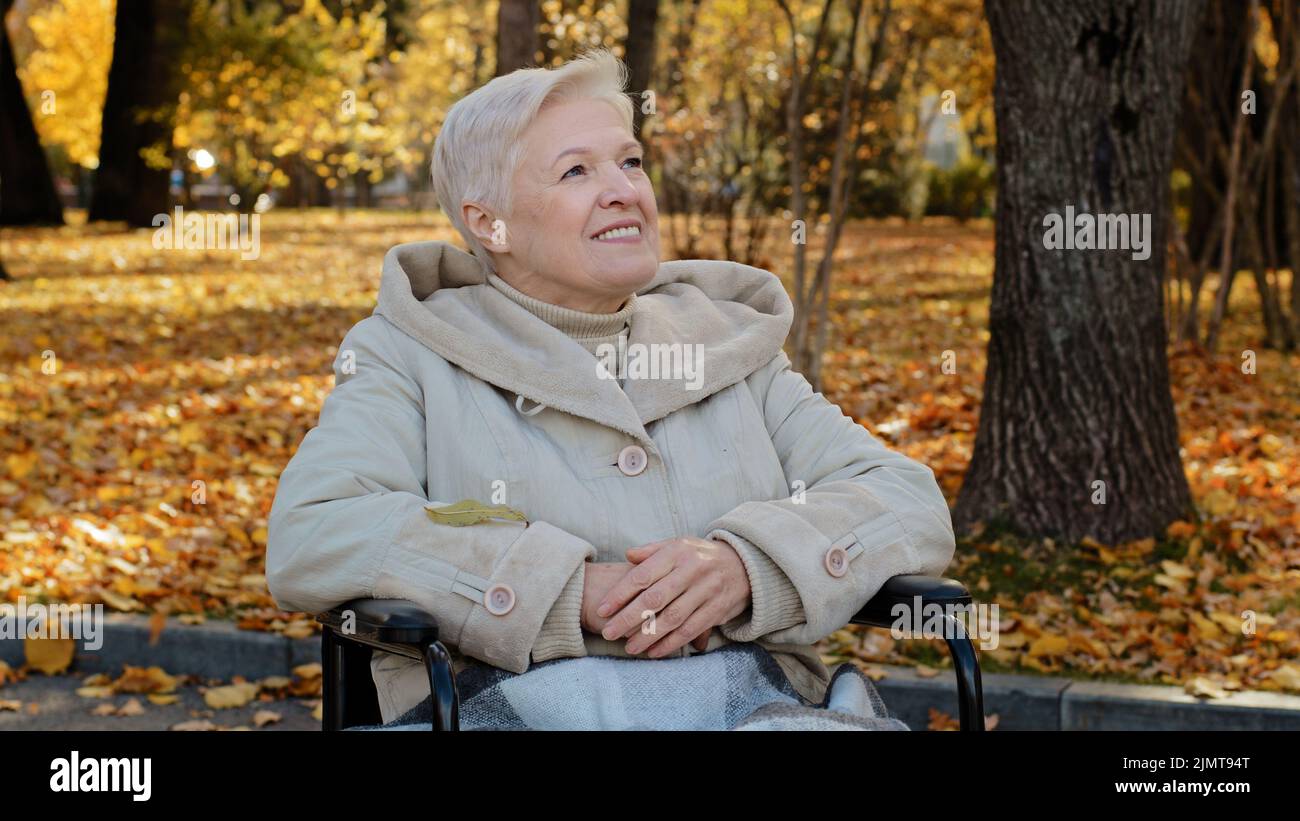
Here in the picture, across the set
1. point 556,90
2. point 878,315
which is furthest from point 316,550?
point 878,315

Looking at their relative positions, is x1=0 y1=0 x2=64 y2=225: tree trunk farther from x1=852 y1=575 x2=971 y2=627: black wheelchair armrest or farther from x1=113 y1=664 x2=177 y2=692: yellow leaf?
x1=852 y1=575 x2=971 y2=627: black wheelchair armrest

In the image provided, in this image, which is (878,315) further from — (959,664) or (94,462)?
(959,664)

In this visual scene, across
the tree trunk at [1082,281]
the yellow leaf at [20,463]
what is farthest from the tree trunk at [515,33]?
the tree trunk at [1082,281]

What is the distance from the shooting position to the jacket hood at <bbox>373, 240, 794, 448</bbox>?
283 cm

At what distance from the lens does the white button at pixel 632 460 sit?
2.80 meters

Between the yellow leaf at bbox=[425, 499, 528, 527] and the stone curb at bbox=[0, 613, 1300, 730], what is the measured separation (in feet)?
7.49

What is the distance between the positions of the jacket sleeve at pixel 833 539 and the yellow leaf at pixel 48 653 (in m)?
3.33

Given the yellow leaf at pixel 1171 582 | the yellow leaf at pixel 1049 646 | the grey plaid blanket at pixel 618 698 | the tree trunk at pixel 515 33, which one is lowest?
the yellow leaf at pixel 1049 646

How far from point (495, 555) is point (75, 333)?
35.1ft

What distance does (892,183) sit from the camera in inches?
1404
